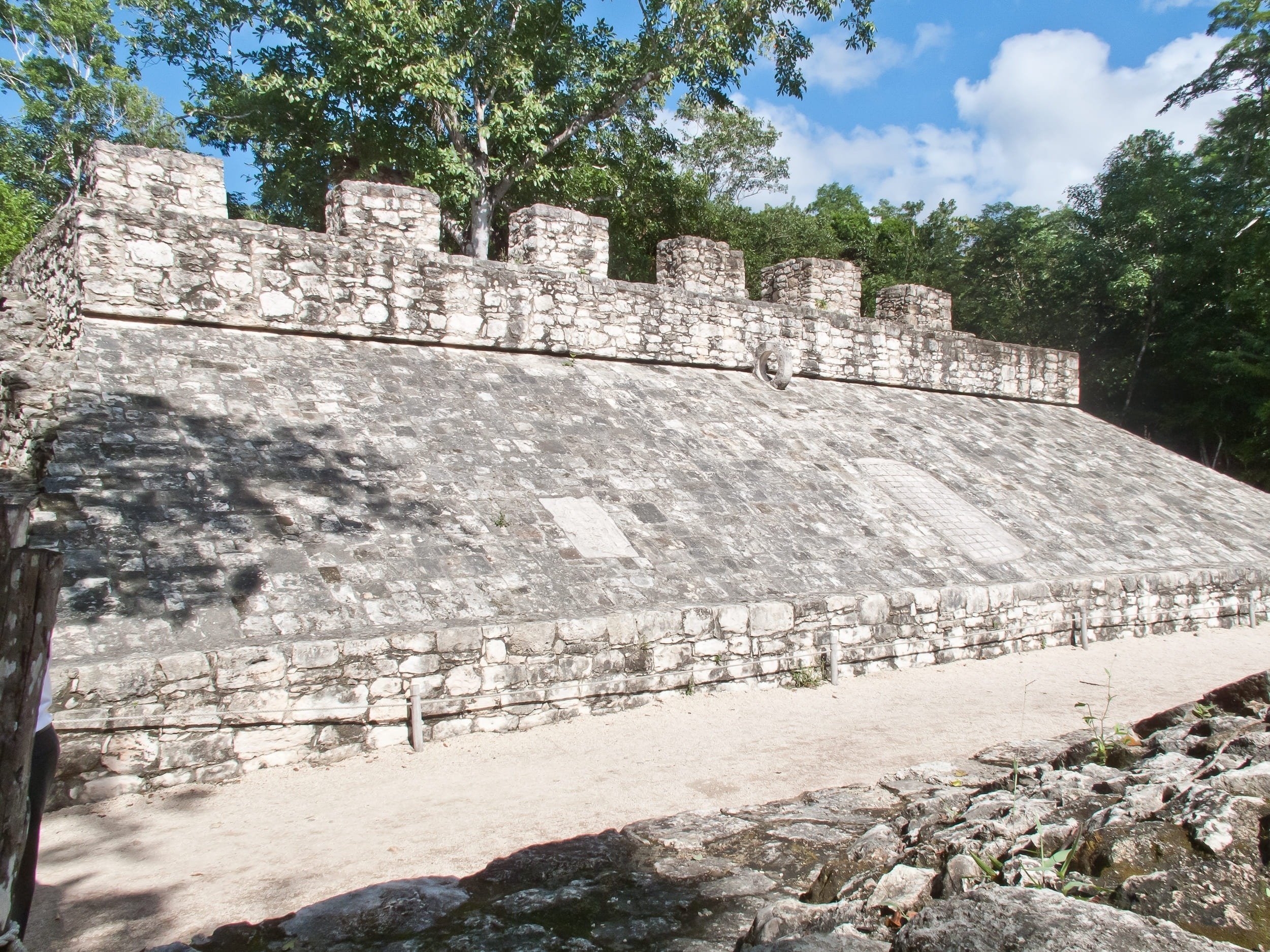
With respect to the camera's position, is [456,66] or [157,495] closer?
A: [157,495]

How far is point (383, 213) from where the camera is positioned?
892 cm

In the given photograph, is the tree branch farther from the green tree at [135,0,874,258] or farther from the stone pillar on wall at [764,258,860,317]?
the stone pillar on wall at [764,258,860,317]

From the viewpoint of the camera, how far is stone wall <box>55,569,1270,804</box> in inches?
174

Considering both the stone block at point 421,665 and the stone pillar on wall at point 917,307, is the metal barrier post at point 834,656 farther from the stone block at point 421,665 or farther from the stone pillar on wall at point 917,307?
the stone pillar on wall at point 917,307

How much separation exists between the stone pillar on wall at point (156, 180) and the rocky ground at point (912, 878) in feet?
22.4

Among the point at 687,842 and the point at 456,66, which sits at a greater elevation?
the point at 456,66

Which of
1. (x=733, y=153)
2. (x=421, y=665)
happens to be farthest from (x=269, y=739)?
(x=733, y=153)

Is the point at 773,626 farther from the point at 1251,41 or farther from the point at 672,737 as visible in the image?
the point at 1251,41

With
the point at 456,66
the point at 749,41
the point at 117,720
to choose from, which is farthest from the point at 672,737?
the point at 749,41

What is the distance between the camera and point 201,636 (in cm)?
480

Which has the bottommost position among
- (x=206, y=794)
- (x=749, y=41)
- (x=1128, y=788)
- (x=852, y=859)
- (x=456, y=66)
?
(x=206, y=794)

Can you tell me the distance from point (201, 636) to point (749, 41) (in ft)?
57.0

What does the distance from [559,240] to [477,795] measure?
22.9 ft

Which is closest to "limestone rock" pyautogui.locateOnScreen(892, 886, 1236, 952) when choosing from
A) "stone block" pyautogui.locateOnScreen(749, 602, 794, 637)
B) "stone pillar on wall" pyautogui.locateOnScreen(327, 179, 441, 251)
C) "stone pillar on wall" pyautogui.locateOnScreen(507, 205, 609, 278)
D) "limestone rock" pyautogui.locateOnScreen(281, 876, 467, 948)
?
"limestone rock" pyautogui.locateOnScreen(281, 876, 467, 948)
